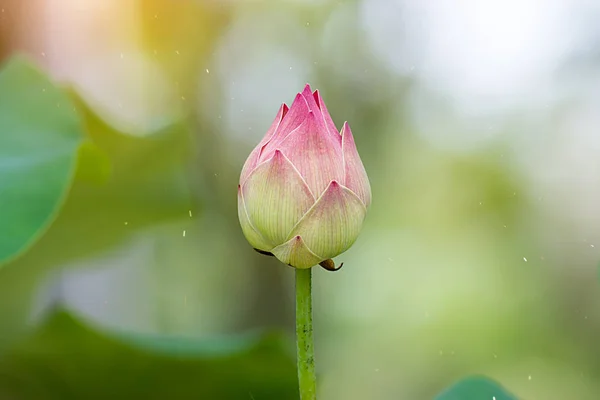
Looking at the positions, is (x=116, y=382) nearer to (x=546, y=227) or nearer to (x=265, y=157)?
(x=265, y=157)

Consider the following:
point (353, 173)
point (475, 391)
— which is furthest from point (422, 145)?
point (353, 173)

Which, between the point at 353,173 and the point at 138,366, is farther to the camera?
the point at 138,366

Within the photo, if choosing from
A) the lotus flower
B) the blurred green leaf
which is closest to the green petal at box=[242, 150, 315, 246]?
the lotus flower

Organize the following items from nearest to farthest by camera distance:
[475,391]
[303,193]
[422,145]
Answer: [303,193] → [475,391] → [422,145]

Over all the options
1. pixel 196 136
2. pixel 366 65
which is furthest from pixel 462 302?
pixel 196 136

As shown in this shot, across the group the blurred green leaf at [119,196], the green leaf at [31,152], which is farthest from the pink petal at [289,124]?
the blurred green leaf at [119,196]

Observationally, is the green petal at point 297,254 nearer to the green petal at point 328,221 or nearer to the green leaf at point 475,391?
the green petal at point 328,221

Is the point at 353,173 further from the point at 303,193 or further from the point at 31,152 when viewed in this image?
the point at 31,152
